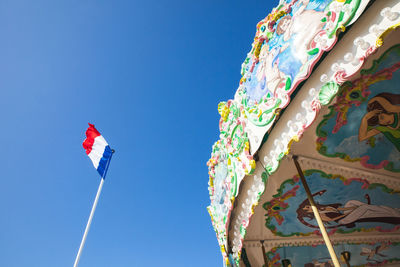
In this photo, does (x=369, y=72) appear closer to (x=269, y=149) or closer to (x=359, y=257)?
(x=269, y=149)

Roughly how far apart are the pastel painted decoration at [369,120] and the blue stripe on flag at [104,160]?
487 centimetres

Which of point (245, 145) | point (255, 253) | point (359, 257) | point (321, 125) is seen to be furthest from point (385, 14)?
point (359, 257)

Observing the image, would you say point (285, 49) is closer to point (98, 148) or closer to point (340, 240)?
point (340, 240)

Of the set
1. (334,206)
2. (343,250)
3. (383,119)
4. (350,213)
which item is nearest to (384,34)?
(383,119)

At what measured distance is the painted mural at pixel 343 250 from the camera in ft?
17.9

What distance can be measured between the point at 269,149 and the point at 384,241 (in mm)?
4822

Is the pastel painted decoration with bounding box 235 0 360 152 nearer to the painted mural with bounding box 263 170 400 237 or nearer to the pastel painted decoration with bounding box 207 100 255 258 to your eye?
the pastel painted decoration with bounding box 207 100 255 258

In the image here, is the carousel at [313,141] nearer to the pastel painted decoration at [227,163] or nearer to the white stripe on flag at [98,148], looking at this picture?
the pastel painted decoration at [227,163]

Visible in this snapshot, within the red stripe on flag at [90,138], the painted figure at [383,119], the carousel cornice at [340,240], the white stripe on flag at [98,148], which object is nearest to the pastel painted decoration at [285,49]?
the painted figure at [383,119]

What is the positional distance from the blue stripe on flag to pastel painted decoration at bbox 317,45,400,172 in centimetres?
487

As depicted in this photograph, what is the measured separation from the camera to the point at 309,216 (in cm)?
475

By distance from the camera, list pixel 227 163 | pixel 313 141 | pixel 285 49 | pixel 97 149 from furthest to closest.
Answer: pixel 97 149 < pixel 227 163 < pixel 313 141 < pixel 285 49

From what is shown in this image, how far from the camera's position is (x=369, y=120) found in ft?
10.8

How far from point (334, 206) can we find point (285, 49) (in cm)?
353
